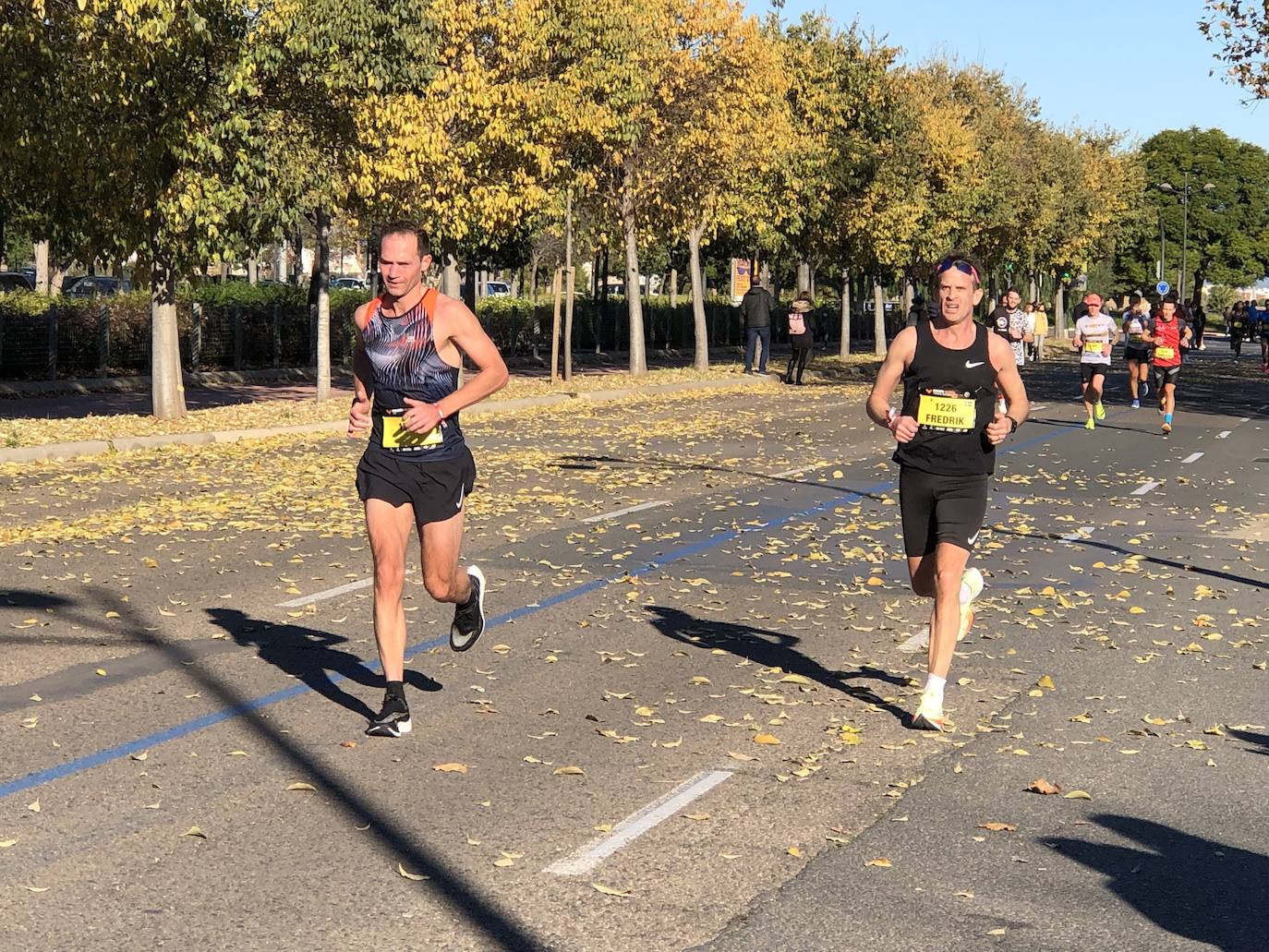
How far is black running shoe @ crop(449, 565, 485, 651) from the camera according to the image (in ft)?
25.3

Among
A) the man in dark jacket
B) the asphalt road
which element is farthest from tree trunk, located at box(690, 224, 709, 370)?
the asphalt road

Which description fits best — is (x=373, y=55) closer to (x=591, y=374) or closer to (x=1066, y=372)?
(x=591, y=374)

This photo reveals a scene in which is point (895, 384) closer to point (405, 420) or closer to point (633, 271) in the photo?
point (405, 420)

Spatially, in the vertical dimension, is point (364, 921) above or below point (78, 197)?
below

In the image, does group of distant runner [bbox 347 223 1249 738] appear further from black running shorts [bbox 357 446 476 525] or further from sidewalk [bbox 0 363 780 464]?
sidewalk [bbox 0 363 780 464]

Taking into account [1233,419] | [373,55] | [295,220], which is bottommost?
[1233,419]

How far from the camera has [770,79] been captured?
35312mm

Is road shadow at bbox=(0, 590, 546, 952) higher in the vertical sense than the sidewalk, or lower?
lower

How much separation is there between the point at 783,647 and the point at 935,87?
168 ft

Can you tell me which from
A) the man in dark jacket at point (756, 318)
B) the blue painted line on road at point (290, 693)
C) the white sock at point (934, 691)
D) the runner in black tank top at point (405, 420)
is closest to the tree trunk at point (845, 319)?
the man in dark jacket at point (756, 318)

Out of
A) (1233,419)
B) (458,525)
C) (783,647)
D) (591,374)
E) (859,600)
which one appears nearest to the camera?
(458,525)

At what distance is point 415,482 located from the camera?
6.93 m

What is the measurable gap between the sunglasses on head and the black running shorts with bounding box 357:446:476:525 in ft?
6.78

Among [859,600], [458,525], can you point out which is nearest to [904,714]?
[458,525]
